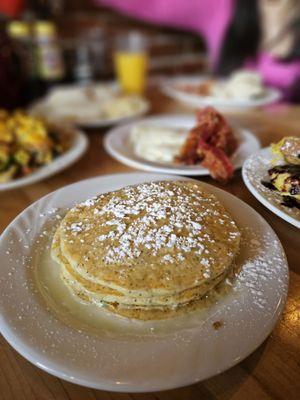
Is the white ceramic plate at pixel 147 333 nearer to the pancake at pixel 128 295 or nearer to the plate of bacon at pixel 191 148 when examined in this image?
the pancake at pixel 128 295

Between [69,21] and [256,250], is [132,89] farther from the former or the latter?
[256,250]

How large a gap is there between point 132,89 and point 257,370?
1.74 m

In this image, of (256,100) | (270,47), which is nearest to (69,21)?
(270,47)

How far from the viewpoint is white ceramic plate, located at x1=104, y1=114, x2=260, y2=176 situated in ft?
3.14

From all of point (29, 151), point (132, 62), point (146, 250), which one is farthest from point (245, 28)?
point (146, 250)

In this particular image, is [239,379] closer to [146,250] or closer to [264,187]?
[146,250]

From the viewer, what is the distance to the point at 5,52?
1.48 meters

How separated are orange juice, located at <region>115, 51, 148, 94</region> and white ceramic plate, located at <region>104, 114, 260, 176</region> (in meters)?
0.69

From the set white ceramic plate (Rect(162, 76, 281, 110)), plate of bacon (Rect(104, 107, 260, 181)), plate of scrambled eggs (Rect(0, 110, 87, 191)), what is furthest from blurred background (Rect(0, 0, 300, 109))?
plate of bacon (Rect(104, 107, 260, 181))

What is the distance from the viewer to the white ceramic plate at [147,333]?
0.44m

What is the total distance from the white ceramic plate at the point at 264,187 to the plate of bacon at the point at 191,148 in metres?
0.10

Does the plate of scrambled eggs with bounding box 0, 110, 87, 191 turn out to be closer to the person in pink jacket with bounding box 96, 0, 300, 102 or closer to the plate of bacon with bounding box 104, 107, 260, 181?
the plate of bacon with bounding box 104, 107, 260, 181

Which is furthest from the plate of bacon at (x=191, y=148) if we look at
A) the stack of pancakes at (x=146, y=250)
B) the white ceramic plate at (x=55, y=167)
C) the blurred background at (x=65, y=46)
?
the blurred background at (x=65, y=46)

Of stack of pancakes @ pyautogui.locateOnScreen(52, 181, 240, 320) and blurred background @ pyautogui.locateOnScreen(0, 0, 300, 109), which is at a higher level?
blurred background @ pyautogui.locateOnScreen(0, 0, 300, 109)
